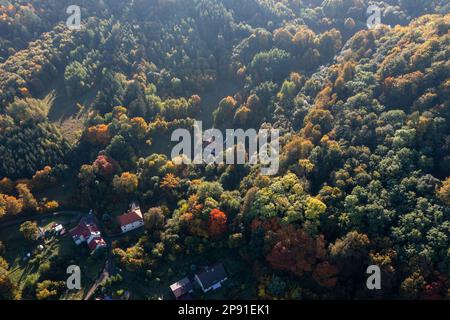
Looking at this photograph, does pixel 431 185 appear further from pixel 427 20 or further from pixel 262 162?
pixel 427 20

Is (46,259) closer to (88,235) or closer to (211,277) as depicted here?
(88,235)

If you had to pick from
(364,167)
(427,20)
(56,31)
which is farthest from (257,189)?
(56,31)

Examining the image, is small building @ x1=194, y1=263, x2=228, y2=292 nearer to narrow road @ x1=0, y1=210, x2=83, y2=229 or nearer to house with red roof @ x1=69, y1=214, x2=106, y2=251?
house with red roof @ x1=69, y1=214, x2=106, y2=251

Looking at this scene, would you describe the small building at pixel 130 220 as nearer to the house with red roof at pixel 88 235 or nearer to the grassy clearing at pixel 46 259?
the house with red roof at pixel 88 235

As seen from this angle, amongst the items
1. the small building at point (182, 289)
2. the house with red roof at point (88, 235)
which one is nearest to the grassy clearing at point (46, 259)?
the house with red roof at point (88, 235)

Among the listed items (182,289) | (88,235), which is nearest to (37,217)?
(88,235)
